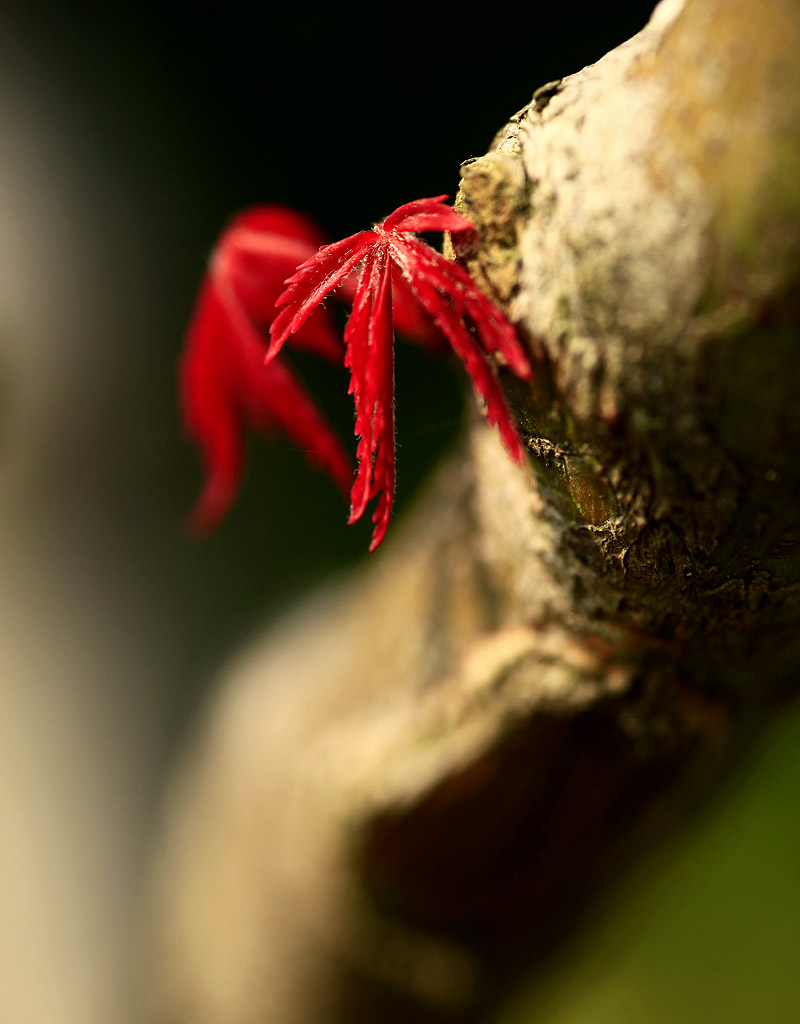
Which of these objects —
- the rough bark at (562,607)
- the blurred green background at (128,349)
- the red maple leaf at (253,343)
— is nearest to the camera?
the rough bark at (562,607)

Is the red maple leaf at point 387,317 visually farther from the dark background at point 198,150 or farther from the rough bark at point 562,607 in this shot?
the dark background at point 198,150

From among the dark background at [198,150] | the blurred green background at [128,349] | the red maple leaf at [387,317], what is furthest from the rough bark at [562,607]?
the dark background at [198,150]

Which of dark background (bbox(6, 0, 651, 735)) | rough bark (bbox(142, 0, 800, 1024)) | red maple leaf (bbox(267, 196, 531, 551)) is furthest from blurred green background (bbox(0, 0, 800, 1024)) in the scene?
red maple leaf (bbox(267, 196, 531, 551))

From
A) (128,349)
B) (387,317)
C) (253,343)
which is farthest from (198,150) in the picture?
(387,317)

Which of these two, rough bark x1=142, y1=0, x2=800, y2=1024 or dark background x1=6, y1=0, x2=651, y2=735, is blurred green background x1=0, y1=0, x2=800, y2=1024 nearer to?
dark background x1=6, y1=0, x2=651, y2=735

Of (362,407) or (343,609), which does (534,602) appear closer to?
(362,407)

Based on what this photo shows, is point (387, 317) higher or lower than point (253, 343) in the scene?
lower

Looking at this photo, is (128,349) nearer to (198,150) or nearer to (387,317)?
(198,150)
